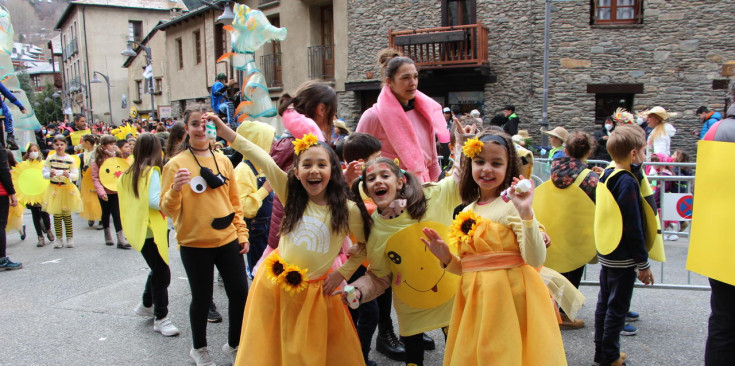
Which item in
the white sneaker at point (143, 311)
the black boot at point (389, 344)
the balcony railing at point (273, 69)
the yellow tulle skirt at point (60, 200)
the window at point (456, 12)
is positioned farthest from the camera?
the balcony railing at point (273, 69)

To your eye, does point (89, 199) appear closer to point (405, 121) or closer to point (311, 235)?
point (405, 121)

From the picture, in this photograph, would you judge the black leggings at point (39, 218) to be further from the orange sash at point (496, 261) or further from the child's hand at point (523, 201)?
the child's hand at point (523, 201)

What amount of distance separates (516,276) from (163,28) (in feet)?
99.3

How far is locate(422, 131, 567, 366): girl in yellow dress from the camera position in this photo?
7.88ft

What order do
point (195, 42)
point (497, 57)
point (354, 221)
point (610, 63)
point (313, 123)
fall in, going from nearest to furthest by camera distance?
point (354, 221), point (313, 123), point (610, 63), point (497, 57), point (195, 42)

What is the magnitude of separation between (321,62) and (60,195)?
518 inches

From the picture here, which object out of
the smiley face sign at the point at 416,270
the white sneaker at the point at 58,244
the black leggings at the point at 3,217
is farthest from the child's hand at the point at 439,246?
the white sneaker at the point at 58,244

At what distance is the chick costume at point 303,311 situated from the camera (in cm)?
282

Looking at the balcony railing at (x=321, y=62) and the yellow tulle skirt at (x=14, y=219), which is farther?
the balcony railing at (x=321, y=62)

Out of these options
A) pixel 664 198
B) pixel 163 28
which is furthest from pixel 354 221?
pixel 163 28

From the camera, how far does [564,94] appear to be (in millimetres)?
14797

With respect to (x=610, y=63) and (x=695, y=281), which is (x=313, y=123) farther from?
(x=610, y=63)

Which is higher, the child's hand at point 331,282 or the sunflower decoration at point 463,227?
the sunflower decoration at point 463,227

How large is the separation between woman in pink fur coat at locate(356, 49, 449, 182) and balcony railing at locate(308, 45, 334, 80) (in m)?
16.3
